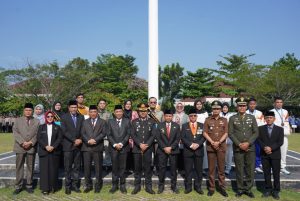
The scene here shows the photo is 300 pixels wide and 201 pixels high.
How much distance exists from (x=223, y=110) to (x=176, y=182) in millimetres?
2141

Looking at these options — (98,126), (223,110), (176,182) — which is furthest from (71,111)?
(223,110)

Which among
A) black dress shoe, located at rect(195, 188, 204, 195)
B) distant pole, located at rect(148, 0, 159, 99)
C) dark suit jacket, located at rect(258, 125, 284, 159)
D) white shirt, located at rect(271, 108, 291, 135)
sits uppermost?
distant pole, located at rect(148, 0, 159, 99)

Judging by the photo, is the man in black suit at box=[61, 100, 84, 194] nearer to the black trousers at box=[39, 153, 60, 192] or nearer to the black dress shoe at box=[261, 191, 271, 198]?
the black trousers at box=[39, 153, 60, 192]

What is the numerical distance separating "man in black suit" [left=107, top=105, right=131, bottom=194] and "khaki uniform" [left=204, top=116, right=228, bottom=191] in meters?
1.64

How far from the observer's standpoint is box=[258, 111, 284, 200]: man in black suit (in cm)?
643

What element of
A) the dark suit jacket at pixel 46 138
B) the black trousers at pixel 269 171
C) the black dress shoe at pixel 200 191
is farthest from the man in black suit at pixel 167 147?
the dark suit jacket at pixel 46 138

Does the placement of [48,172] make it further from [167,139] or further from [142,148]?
[167,139]

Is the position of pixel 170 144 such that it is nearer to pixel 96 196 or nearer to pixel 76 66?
pixel 96 196

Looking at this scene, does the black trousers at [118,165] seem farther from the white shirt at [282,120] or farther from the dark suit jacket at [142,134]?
the white shirt at [282,120]

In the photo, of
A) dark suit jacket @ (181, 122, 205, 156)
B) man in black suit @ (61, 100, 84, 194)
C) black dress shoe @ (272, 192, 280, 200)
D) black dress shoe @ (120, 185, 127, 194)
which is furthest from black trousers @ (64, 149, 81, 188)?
black dress shoe @ (272, 192, 280, 200)

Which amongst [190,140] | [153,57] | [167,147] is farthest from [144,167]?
[153,57]

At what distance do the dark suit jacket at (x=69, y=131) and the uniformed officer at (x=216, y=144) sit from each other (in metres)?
2.55

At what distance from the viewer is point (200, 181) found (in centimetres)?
675

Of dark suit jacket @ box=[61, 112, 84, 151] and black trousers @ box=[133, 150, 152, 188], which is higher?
dark suit jacket @ box=[61, 112, 84, 151]
